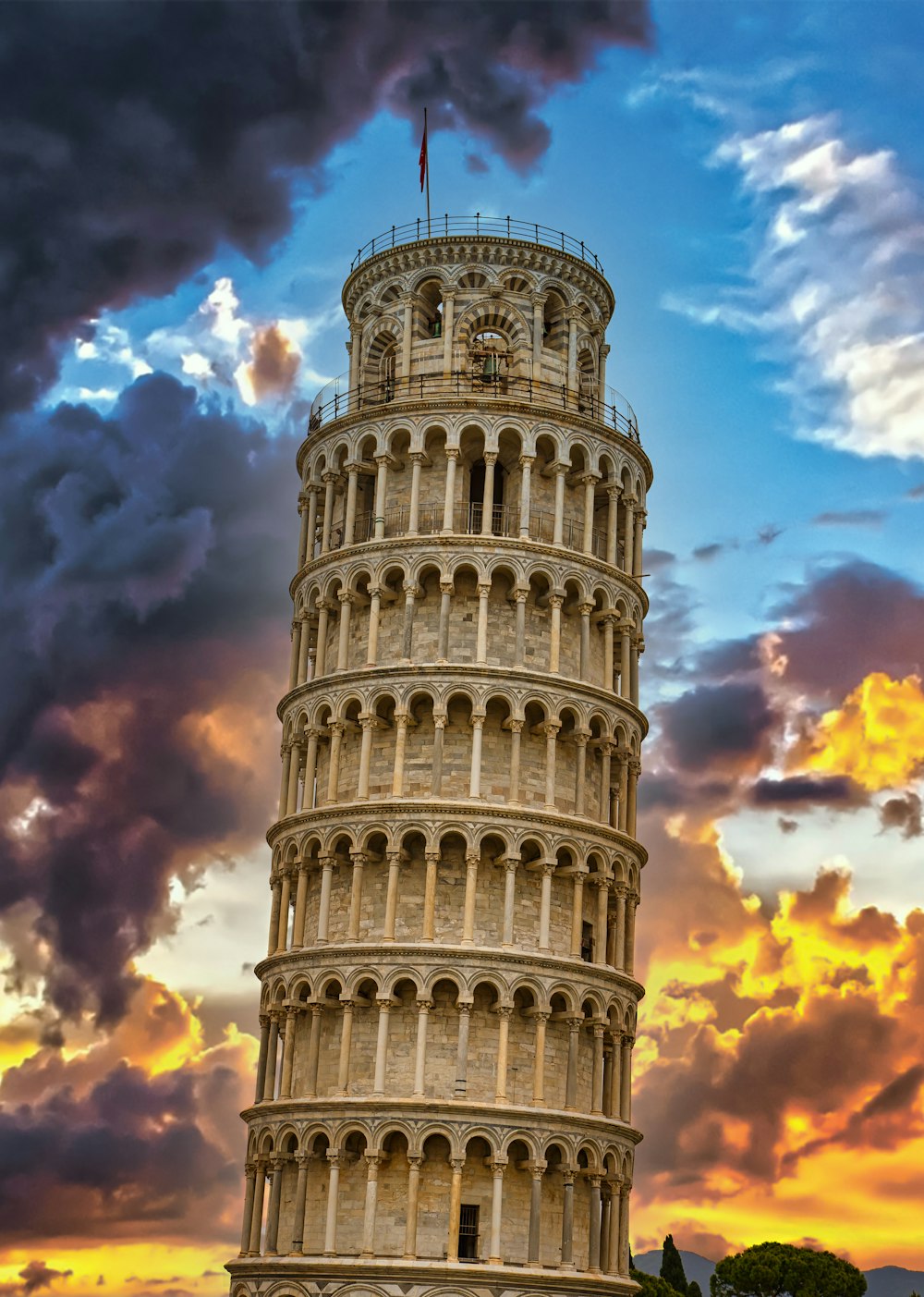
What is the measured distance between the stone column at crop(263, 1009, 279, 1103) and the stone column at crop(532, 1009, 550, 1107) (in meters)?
9.83

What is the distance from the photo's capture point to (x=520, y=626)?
6353 centimetres

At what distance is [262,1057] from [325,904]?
6.55 m

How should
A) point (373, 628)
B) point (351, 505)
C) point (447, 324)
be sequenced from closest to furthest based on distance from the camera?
point (373, 628), point (351, 505), point (447, 324)

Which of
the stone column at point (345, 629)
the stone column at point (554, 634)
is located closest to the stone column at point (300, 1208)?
the stone column at point (345, 629)

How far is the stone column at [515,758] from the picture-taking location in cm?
6153

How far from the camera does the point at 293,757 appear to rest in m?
66.3

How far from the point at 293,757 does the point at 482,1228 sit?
62.1 ft

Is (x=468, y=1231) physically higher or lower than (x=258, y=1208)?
lower

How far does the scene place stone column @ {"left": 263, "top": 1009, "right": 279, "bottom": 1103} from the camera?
207ft

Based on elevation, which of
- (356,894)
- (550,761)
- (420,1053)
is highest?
(550,761)

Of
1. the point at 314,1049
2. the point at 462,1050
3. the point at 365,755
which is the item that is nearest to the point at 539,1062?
the point at 462,1050

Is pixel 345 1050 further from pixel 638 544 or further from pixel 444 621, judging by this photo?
pixel 638 544

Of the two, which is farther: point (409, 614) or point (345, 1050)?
point (409, 614)

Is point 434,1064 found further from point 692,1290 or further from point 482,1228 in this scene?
point 692,1290
